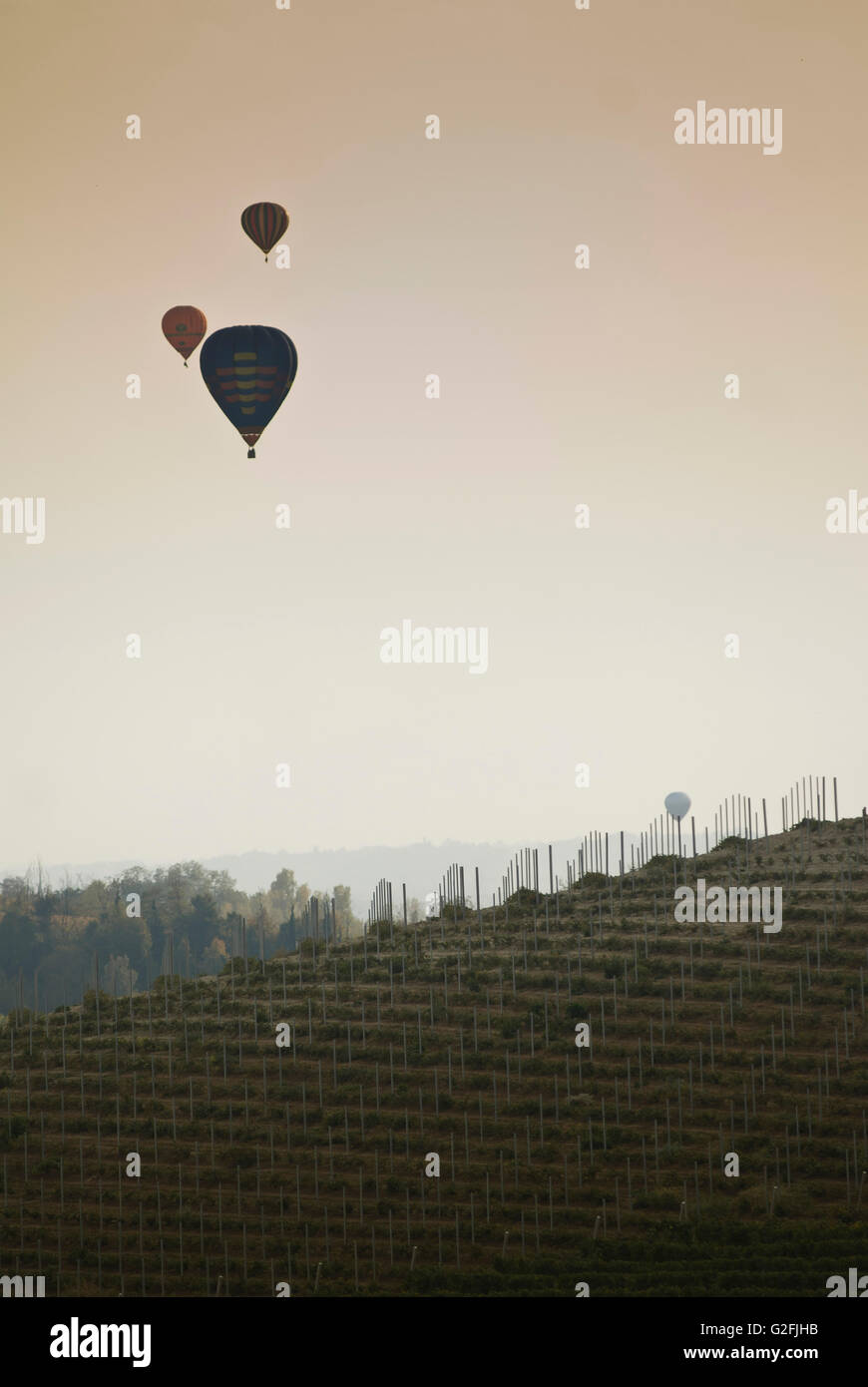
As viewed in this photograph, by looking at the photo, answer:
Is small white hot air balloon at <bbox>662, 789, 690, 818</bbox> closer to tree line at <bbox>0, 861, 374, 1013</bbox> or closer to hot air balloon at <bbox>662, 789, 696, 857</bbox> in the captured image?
hot air balloon at <bbox>662, 789, 696, 857</bbox>

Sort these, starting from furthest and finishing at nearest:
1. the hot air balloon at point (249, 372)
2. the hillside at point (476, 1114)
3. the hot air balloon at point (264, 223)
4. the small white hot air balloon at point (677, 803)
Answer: the small white hot air balloon at point (677, 803) → the hot air balloon at point (264, 223) → the hot air balloon at point (249, 372) → the hillside at point (476, 1114)

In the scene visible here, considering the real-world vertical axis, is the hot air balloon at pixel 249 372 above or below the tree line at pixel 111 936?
above

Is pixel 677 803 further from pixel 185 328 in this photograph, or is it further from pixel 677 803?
pixel 185 328

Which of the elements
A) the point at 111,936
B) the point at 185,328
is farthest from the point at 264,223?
the point at 111,936

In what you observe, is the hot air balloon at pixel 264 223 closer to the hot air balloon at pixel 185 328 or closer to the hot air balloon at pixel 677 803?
the hot air balloon at pixel 185 328

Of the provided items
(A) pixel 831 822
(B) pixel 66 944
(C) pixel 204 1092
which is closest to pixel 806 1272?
(C) pixel 204 1092

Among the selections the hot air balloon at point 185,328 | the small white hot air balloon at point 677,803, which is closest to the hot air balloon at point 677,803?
the small white hot air balloon at point 677,803
